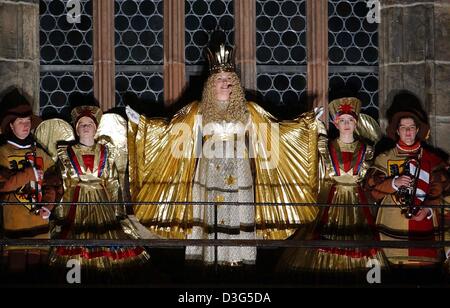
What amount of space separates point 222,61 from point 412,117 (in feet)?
6.93

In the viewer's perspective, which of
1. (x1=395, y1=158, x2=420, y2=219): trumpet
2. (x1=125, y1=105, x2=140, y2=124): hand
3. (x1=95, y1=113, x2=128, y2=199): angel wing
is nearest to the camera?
(x1=395, y1=158, x2=420, y2=219): trumpet

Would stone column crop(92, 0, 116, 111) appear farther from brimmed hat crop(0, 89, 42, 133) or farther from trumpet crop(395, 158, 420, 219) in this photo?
trumpet crop(395, 158, 420, 219)

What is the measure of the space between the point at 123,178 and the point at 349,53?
3.13 metres

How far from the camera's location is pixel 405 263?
1642 cm

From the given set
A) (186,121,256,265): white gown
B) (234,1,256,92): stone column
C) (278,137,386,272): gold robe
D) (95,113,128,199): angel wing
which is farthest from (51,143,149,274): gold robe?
(234,1,256,92): stone column

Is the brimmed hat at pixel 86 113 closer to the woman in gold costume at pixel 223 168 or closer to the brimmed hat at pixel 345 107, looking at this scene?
the woman in gold costume at pixel 223 168

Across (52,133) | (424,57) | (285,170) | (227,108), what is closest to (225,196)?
(285,170)

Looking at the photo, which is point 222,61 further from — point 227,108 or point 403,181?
point 403,181

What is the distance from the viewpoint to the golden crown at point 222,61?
1661 cm

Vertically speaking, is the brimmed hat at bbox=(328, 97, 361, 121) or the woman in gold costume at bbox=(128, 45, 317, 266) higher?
the brimmed hat at bbox=(328, 97, 361, 121)

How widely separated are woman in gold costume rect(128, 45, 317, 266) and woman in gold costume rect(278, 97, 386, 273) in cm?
20

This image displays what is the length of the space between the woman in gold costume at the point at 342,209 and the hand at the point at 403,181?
0.39 m

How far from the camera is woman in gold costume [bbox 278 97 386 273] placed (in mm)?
16359

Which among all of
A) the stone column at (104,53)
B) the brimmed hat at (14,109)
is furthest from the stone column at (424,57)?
the brimmed hat at (14,109)
